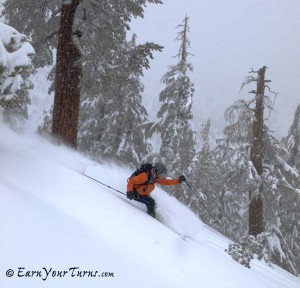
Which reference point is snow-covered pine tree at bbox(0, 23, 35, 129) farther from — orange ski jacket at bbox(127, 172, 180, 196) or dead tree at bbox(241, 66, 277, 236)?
dead tree at bbox(241, 66, 277, 236)

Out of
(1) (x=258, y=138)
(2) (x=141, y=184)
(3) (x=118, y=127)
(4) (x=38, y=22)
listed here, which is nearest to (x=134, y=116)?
(3) (x=118, y=127)

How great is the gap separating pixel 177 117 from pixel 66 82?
1213cm

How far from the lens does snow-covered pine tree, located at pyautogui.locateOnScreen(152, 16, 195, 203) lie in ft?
66.9

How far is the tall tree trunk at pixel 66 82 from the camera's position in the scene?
918 cm

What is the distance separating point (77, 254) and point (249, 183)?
12618 mm

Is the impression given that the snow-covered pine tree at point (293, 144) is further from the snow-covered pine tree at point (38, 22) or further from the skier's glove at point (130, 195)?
the skier's glove at point (130, 195)

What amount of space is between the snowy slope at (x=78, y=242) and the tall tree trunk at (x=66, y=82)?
2505mm

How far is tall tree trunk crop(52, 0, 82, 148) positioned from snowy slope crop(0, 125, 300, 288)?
2505 millimetres

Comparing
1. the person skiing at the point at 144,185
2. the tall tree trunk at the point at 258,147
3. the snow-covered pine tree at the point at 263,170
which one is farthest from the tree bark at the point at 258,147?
the person skiing at the point at 144,185

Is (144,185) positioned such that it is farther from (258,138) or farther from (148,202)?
(258,138)

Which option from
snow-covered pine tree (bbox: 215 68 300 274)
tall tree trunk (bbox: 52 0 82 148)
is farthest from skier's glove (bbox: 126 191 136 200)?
snow-covered pine tree (bbox: 215 68 300 274)

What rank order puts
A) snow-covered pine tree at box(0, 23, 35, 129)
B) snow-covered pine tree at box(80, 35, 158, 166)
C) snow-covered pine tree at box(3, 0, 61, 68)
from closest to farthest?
snow-covered pine tree at box(0, 23, 35, 129), snow-covered pine tree at box(3, 0, 61, 68), snow-covered pine tree at box(80, 35, 158, 166)

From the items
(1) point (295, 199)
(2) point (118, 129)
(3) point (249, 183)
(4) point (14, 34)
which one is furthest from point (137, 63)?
(2) point (118, 129)

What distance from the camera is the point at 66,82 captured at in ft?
30.1
